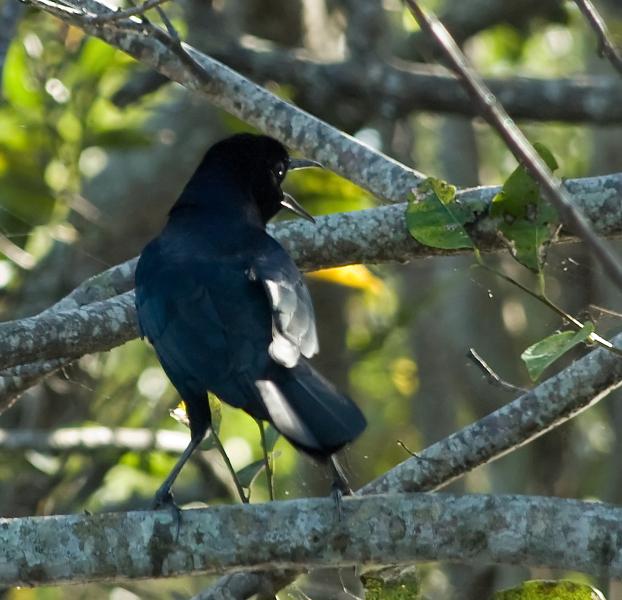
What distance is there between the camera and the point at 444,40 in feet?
6.16

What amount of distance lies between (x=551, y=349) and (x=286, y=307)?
1.01 m

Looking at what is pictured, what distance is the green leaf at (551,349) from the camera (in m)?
2.95

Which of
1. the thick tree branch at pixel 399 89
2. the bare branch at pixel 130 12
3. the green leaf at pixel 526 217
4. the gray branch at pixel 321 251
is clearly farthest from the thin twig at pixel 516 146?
the thick tree branch at pixel 399 89

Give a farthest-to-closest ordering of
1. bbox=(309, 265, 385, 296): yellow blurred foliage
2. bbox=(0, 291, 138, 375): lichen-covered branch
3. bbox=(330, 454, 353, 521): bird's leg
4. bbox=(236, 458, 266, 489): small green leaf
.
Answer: bbox=(309, 265, 385, 296): yellow blurred foliage < bbox=(236, 458, 266, 489): small green leaf < bbox=(0, 291, 138, 375): lichen-covered branch < bbox=(330, 454, 353, 521): bird's leg

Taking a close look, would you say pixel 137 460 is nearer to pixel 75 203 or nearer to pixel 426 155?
pixel 75 203

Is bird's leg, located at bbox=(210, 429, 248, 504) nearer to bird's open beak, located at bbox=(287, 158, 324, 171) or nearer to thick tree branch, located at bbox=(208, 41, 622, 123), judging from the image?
bird's open beak, located at bbox=(287, 158, 324, 171)

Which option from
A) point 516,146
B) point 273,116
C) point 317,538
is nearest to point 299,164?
point 273,116

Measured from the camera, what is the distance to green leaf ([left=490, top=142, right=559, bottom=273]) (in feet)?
11.4

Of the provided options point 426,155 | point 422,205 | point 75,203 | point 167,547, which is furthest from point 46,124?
point 426,155

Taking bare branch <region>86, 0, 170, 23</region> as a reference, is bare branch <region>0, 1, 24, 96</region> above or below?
above

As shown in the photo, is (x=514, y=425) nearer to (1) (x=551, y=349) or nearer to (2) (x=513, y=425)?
(2) (x=513, y=425)

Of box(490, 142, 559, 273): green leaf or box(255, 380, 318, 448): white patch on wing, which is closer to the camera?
box(255, 380, 318, 448): white patch on wing

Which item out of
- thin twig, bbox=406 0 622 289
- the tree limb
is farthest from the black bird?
the tree limb

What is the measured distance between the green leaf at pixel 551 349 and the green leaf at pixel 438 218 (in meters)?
0.53
